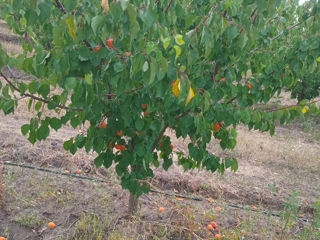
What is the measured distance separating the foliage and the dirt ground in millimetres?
466

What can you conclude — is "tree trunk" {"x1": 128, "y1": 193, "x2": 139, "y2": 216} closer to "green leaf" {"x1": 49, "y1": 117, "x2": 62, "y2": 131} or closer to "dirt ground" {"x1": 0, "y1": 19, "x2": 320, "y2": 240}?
"dirt ground" {"x1": 0, "y1": 19, "x2": 320, "y2": 240}

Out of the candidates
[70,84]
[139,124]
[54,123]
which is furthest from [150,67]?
[54,123]

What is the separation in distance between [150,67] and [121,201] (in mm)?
2333

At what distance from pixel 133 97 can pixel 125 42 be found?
1.40 ft

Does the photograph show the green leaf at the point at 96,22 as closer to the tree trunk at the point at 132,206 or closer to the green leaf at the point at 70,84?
the green leaf at the point at 70,84

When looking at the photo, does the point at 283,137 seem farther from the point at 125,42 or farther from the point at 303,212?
the point at 125,42

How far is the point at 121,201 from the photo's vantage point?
327 cm

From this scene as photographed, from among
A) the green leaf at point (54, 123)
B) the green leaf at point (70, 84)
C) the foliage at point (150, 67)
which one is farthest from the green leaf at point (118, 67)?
the green leaf at point (54, 123)

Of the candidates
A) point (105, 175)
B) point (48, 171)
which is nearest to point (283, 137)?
point (105, 175)

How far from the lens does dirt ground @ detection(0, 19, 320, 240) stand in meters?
2.76

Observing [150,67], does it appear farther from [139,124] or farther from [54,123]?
[54,123]

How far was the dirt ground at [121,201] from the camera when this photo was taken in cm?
276

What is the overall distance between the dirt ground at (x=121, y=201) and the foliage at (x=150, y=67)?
466 millimetres

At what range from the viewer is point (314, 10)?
194 centimetres
